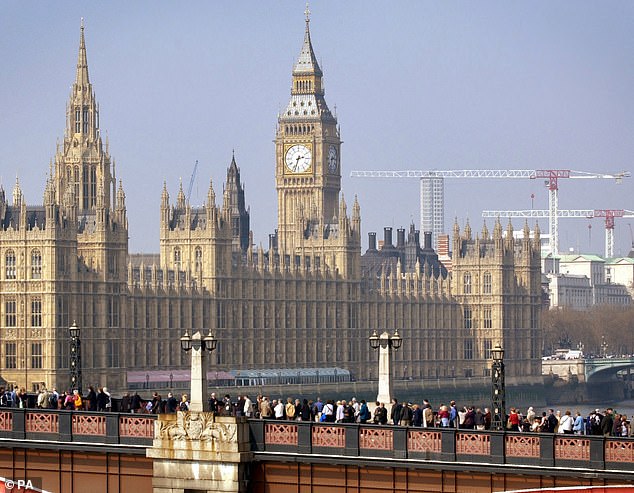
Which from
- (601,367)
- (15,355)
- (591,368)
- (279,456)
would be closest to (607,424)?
(279,456)

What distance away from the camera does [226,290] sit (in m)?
157

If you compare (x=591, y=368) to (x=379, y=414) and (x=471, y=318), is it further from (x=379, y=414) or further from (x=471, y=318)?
(x=379, y=414)

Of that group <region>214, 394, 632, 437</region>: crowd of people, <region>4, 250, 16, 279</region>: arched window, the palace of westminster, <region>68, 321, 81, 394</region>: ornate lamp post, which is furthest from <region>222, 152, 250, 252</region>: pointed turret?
<region>214, 394, 632, 437</region>: crowd of people

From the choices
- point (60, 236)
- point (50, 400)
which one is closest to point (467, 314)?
point (60, 236)

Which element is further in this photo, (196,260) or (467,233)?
(467,233)

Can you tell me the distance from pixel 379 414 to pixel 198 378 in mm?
4526

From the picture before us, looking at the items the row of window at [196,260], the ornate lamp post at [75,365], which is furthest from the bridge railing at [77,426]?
the row of window at [196,260]

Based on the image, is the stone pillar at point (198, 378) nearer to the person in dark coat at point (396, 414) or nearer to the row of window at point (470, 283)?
the person in dark coat at point (396, 414)

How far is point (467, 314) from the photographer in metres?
186

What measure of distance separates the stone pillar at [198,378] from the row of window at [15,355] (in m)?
81.1

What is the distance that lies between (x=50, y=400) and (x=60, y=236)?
2929 inches

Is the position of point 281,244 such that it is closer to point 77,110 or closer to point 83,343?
point 77,110

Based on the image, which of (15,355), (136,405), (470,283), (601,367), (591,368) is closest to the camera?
(136,405)

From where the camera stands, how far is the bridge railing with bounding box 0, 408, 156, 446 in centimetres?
5384
